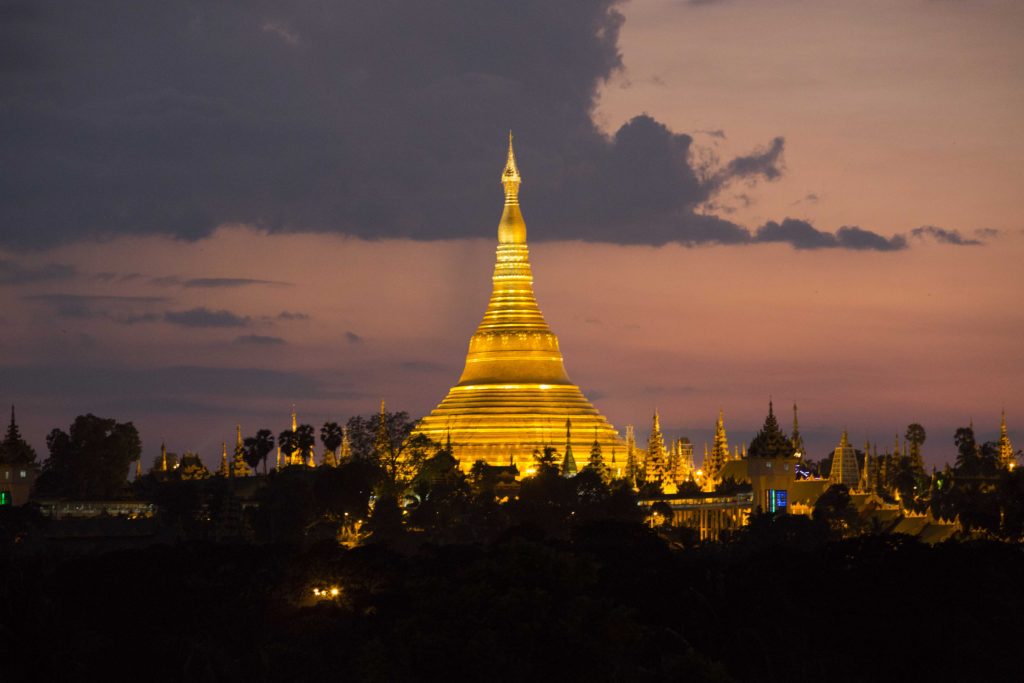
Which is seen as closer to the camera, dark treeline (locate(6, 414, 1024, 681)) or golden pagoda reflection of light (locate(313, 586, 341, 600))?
dark treeline (locate(6, 414, 1024, 681))

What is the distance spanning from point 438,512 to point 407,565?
155ft

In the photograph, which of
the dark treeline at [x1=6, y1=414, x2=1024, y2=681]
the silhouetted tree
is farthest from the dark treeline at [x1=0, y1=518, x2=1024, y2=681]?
the silhouetted tree

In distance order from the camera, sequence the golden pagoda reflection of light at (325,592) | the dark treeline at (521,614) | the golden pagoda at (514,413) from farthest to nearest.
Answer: the golden pagoda at (514,413)
the golden pagoda reflection of light at (325,592)
the dark treeline at (521,614)

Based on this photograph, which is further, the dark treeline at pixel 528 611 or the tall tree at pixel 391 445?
the tall tree at pixel 391 445

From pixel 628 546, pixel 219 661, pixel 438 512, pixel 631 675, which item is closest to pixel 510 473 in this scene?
pixel 438 512

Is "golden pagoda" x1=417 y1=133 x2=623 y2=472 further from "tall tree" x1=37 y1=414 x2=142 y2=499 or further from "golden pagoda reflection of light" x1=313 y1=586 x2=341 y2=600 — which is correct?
"golden pagoda reflection of light" x1=313 y1=586 x2=341 y2=600

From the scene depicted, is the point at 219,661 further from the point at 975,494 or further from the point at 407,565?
the point at 975,494

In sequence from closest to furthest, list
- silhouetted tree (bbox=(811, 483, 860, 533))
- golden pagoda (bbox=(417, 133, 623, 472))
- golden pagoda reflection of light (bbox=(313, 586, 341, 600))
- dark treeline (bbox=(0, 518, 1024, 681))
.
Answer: dark treeline (bbox=(0, 518, 1024, 681)) → golden pagoda reflection of light (bbox=(313, 586, 341, 600)) → silhouetted tree (bbox=(811, 483, 860, 533)) → golden pagoda (bbox=(417, 133, 623, 472))

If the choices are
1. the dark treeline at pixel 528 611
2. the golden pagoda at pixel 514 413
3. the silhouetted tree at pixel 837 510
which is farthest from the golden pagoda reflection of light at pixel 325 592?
the golden pagoda at pixel 514 413

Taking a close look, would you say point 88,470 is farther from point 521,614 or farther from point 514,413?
point 521,614

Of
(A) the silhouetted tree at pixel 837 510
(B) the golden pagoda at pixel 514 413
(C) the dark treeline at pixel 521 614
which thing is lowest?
(C) the dark treeline at pixel 521 614

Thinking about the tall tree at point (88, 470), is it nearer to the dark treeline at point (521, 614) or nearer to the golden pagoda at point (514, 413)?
the golden pagoda at point (514, 413)

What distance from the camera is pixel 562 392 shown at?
198m

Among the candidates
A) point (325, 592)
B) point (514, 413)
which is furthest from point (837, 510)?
point (325, 592)
